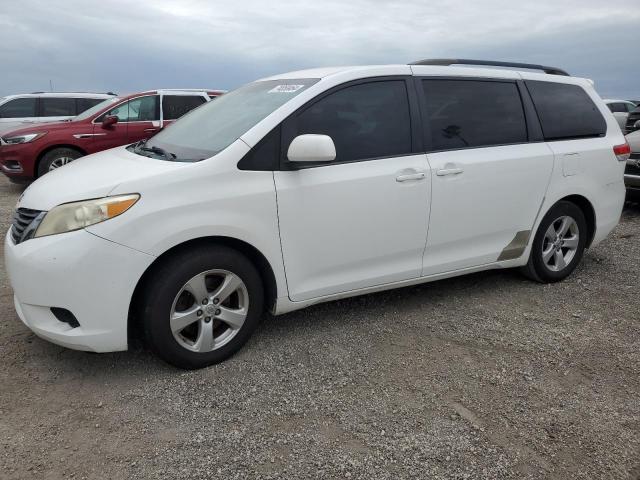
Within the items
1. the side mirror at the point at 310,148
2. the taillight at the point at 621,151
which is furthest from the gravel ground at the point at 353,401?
the taillight at the point at 621,151

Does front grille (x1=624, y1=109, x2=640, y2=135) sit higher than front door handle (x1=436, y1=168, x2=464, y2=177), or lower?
higher

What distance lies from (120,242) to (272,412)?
3.76ft

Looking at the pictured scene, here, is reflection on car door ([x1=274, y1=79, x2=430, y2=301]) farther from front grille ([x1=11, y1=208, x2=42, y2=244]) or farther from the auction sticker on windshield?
front grille ([x1=11, y1=208, x2=42, y2=244])

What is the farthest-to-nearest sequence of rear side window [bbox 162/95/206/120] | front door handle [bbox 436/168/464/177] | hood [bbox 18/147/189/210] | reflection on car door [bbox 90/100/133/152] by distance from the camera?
rear side window [bbox 162/95/206/120], reflection on car door [bbox 90/100/133/152], front door handle [bbox 436/168/464/177], hood [bbox 18/147/189/210]

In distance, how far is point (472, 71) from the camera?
3988 mm

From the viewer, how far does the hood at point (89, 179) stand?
280 centimetres

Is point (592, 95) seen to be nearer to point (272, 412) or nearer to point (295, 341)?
point (295, 341)

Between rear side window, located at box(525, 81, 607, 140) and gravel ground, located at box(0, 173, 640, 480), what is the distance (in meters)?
1.47

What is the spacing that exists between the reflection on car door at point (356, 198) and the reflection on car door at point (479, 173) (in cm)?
17

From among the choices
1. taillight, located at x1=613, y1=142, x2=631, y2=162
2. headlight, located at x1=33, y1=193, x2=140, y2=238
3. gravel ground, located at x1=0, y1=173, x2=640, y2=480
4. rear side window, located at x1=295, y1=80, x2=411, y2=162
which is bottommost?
gravel ground, located at x1=0, y1=173, x2=640, y2=480

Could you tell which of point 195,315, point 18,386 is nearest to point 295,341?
point 195,315

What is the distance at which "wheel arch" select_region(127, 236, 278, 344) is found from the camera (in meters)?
2.86

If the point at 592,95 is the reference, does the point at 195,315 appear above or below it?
below

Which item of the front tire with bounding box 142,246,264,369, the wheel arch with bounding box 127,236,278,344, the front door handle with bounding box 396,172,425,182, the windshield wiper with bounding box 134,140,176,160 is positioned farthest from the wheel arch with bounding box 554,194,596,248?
the windshield wiper with bounding box 134,140,176,160
